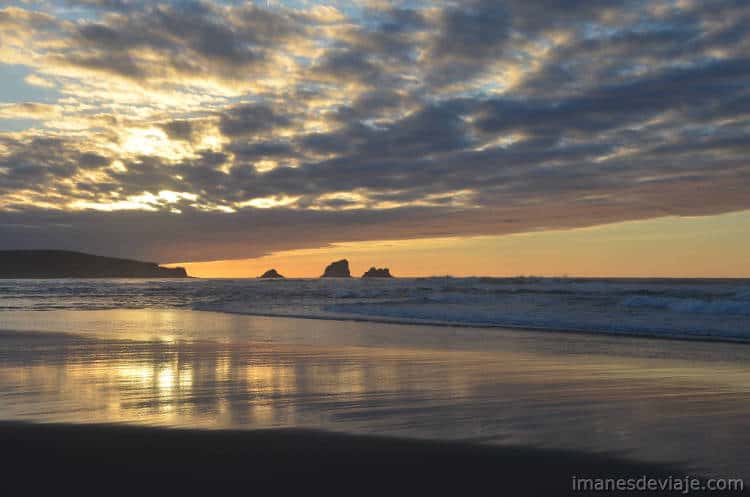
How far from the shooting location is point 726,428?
20.3 feet

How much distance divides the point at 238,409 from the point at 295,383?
1.97 meters

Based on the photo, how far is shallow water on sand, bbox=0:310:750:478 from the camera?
6129 millimetres

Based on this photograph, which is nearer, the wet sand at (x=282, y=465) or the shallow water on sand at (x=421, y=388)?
the wet sand at (x=282, y=465)

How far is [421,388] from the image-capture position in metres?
8.59

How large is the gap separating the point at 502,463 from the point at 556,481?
0.50 meters

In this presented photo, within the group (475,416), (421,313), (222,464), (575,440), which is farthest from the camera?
(421,313)

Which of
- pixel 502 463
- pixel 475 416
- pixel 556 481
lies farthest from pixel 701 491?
pixel 475 416

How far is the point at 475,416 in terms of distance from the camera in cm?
679

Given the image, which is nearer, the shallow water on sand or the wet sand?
the wet sand

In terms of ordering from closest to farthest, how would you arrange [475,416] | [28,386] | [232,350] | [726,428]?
[726,428] < [475,416] < [28,386] < [232,350]

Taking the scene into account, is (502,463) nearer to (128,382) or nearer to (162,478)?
(162,478)

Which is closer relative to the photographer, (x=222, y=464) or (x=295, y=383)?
(x=222, y=464)

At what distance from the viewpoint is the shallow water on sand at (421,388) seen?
241 inches

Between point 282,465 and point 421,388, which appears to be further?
point 421,388
